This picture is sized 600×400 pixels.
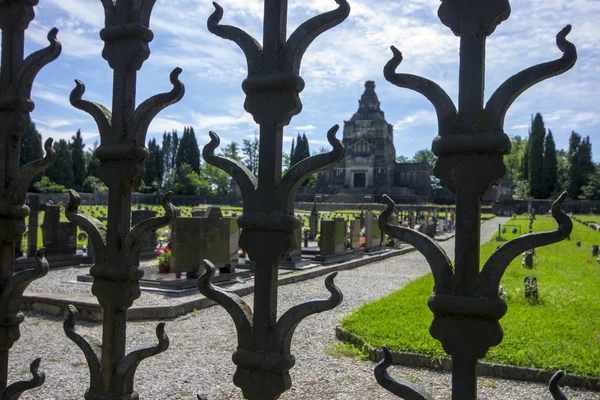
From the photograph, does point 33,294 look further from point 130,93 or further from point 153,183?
point 153,183

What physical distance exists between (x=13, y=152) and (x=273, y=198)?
5.31ft

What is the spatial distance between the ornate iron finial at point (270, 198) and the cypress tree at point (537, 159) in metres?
78.1

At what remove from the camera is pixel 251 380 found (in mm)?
1678

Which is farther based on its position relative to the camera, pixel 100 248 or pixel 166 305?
pixel 166 305

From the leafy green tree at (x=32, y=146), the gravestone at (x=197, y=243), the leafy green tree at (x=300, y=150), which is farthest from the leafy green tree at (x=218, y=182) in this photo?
the gravestone at (x=197, y=243)

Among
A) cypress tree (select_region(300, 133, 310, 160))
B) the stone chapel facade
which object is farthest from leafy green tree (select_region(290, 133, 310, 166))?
the stone chapel facade

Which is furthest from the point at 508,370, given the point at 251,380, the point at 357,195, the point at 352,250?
the point at 357,195

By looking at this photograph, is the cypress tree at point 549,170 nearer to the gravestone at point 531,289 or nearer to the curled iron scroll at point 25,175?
the gravestone at point 531,289

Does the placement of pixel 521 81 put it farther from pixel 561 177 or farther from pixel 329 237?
pixel 561 177

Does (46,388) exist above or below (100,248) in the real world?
below

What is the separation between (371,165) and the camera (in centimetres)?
7244

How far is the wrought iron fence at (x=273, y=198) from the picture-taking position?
4.57 feet

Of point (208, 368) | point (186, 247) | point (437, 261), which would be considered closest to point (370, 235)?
point (186, 247)

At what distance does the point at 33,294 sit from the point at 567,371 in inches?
331
